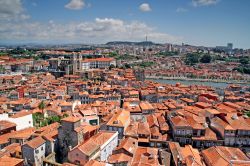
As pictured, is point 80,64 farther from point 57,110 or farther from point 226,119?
point 226,119

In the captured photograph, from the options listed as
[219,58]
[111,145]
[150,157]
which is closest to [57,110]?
[111,145]

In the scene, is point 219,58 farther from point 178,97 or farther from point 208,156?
point 208,156

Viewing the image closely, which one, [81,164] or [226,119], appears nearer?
[81,164]

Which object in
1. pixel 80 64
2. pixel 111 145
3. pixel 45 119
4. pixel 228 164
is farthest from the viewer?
pixel 80 64

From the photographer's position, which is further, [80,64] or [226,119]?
[80,64]

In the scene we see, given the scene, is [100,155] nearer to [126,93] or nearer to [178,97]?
[126,93]

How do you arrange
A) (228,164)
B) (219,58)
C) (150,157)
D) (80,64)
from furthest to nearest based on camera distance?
(219,58) → (80,64) → (150,157) → (228,164)

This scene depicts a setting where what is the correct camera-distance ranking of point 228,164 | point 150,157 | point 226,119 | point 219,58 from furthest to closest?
point 219,58, point 226,119, point 150,157, point 228,164

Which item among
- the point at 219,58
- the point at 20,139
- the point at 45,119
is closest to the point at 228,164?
the point at 20,139

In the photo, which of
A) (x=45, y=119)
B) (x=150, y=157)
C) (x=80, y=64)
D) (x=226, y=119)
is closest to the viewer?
(x=150, y=157)
